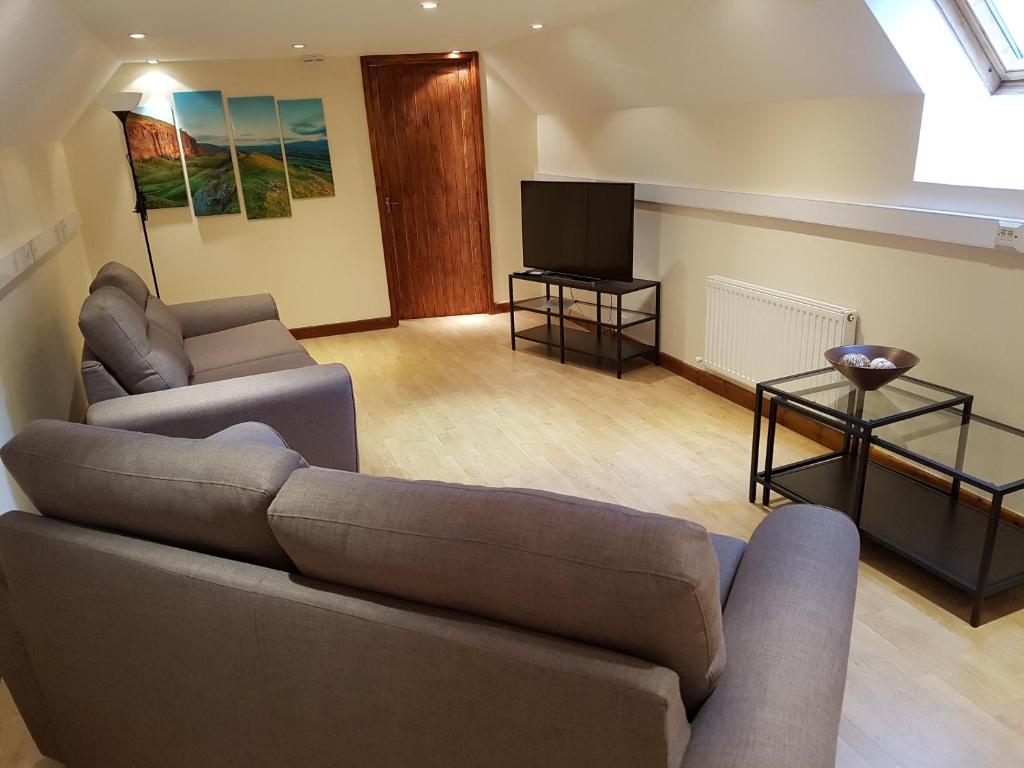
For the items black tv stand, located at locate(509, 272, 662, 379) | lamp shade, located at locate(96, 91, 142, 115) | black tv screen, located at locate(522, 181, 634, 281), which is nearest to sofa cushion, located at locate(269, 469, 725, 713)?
black tv stand, located at locate(509, 272, 662, 379)

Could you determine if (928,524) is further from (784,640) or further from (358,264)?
(358,264)

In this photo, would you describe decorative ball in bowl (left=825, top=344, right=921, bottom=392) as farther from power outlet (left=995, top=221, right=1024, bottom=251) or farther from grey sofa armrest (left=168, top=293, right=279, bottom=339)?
grey sofa armrest (left=168, top=293, right=279, bottom=339)

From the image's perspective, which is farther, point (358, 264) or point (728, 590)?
point (358, 264)

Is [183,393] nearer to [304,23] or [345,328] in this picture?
[304,23]

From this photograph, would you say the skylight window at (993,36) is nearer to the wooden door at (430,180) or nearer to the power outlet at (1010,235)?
the power outlet at (1010,235)

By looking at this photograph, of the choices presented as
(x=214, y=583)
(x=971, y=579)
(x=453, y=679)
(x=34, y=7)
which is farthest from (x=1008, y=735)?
(x=34, y=7)

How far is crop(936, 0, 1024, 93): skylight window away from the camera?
8.87 ft

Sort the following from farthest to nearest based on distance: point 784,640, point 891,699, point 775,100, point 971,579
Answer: point 775,100
point 971,579
point 891,699
point 784,640

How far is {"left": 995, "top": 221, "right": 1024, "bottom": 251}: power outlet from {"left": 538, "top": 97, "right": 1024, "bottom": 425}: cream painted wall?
66mm

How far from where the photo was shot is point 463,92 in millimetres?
5891

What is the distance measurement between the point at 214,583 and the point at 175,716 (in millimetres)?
376

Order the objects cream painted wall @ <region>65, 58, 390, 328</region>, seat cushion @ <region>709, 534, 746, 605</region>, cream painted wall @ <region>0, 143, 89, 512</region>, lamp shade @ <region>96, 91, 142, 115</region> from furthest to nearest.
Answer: cream painted wall @ <region>65, 58, 390, 328</region>
lamp shade @ <region>96, 91, 142, 115</region>
cream painted wall @ <region>0, 143, 89, 512</region>
seat cushion @ <region>709, 534, 746, 605</region>

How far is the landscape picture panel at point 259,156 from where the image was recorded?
5344mm

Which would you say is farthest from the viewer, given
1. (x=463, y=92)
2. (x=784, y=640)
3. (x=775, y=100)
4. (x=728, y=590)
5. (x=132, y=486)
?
(x=463, y=92)
